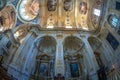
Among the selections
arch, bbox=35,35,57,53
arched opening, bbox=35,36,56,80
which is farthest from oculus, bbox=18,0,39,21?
arched opening, bbox=35,36,56,80

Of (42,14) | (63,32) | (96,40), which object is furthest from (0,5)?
(96,40)

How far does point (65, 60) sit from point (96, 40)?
4533mm

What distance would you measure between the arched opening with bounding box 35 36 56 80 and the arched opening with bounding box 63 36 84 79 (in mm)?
1621

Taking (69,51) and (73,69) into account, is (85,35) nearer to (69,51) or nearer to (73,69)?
(69,51)

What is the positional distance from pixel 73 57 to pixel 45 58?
11.1ft

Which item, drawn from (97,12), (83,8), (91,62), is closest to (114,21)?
(97,12)

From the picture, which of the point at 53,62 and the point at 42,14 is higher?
the point at 42,14

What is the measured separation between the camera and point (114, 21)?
18.2m

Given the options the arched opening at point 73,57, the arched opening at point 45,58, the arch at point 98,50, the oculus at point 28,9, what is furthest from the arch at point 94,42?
the oculus at point 28,9

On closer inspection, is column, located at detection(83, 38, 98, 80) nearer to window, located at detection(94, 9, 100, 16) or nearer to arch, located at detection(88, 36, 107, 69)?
arch, located at detection(88, 36, 107, 69)

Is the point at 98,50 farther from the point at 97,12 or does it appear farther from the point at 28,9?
the point at 28,9

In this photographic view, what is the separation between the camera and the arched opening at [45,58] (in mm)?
19519

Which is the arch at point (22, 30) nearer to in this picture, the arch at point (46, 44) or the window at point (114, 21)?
the arch at point (46, 44)

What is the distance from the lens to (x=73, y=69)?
20.1m
